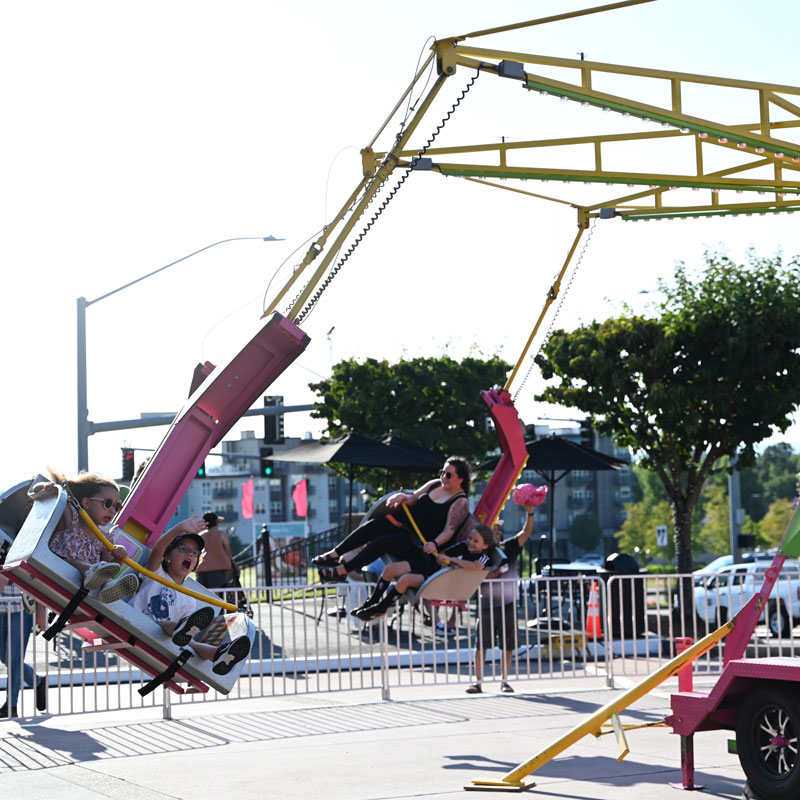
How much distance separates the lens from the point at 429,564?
31.9ft

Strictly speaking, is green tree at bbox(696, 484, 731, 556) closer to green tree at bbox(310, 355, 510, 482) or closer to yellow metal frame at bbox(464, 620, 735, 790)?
green tree at bbox(310, 355, 510, 482)

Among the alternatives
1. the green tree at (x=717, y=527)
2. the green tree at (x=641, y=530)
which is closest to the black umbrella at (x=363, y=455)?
the green tree at (x=641, y=530)

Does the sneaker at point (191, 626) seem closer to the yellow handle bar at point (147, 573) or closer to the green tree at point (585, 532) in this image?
the yellow handle bar at point (147, 573)

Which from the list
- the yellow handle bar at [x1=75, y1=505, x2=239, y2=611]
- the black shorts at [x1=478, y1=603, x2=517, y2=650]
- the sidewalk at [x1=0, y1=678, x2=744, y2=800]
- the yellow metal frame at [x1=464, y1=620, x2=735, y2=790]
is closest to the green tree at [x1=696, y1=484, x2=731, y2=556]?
the black shorts at [x1=478, y1=603, x2=517, y2=650]

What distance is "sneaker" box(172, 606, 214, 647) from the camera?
6.81 m

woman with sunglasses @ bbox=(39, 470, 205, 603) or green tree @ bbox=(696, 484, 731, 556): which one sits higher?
woman with sunglasses @ bbox=(39, 470, 205, 603)

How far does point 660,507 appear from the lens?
286 feet

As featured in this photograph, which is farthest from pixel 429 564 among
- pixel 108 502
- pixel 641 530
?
pixel 641 530

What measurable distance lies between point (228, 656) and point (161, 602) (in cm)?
48

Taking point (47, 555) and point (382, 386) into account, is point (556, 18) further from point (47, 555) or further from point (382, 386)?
point (382, 386)

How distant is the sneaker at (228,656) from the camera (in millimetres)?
6859

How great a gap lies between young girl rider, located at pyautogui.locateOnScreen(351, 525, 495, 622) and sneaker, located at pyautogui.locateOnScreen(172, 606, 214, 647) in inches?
117

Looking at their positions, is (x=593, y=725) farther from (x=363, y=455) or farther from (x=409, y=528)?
(x=363, y=455)

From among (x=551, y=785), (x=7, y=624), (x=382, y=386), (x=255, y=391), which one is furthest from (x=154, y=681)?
(x=382, y=386)
